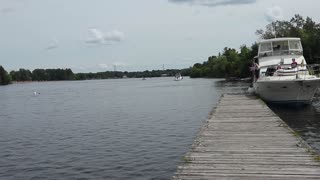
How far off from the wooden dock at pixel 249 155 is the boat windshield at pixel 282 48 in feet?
63.3

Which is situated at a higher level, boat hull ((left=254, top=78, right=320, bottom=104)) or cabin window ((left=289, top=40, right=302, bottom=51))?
cabin window ((left=289, top=40, right=302, bottom=51))

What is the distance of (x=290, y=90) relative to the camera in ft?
98.7

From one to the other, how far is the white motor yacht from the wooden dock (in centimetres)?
1272

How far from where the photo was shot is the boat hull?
29.5m

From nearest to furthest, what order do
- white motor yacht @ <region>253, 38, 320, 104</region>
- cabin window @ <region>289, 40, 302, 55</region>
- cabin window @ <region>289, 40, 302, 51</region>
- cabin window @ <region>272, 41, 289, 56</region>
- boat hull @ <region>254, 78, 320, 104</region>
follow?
boat hull @ <region>254, 78, 320, 104</region> < white motor yacht @ <region>253, 38, 320, 104</region> < cabin window @ <region>289, 40, 302, 55</region> < cabin window @ <region>289, 40, 302, 51</region> < cabin window @ <region>272, 41, 289, 56</region>

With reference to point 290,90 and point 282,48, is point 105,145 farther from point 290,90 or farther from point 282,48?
point 282,48

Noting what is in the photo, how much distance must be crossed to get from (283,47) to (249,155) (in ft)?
86.3

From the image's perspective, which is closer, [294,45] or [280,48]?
[294,45]

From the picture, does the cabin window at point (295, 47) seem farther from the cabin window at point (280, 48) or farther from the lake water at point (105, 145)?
the lake water at point (105, 145)

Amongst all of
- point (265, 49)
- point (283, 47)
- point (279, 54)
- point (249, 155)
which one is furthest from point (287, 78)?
point (249, 155)

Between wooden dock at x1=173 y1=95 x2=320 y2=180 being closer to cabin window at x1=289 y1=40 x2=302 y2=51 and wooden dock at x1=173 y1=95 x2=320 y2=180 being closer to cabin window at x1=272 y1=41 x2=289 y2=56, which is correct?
cabin window at x1=272 y1=41 x2=289 y2=56

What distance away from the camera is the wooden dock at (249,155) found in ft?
31.2

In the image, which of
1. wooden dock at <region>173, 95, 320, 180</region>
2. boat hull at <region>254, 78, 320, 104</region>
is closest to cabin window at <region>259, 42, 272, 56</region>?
boat hull at <region>254, 78, 320, 104</region>

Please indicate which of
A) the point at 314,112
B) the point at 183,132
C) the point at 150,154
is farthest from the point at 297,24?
the point at 150,154
